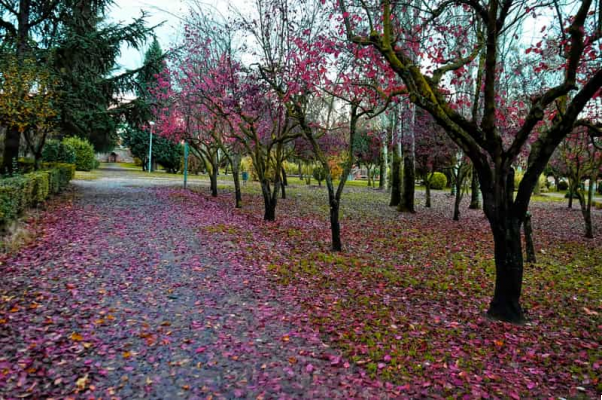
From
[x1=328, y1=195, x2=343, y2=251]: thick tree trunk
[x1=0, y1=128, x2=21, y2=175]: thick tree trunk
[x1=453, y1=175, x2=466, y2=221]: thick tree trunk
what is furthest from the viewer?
[x1=453, y1=175, x2=466, y2=221]: thick tree trunk

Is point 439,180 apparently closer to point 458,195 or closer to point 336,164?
point 336,164

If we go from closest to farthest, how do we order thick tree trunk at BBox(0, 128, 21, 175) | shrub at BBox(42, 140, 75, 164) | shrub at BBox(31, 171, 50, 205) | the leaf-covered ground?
the leaf-covered ground
shrub at BBox(31, 171, 50, 205)
thick tree trunk at BBox(0, 128, 21, 175)
shrub at BBox(42, 140, 75, 164)

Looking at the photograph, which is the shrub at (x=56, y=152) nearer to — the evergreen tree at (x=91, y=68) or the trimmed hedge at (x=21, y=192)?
the evergreen tree at (x=91, y=68)

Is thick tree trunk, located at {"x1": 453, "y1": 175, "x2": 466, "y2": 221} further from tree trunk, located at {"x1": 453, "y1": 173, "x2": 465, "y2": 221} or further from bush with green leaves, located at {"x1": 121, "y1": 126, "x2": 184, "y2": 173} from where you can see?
bush with green leaves, located at {"x1": 121, "y1": 126, "x2": 184, "y2": 173}

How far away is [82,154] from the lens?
30.2m

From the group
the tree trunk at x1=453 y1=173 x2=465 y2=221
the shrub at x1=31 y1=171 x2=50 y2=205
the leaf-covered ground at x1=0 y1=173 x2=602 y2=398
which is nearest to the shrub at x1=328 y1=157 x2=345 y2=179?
the tree trunk at x1=453 y1=173 x2=465 y2=221

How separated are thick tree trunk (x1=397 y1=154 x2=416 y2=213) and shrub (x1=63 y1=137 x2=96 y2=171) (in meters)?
25.3

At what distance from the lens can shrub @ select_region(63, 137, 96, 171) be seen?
2956 cm

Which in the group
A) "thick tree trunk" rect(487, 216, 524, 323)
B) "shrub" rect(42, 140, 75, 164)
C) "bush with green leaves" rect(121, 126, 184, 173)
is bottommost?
"thick tree trunk" rect(487, 216, 524, 323)

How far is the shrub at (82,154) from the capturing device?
29.6 m

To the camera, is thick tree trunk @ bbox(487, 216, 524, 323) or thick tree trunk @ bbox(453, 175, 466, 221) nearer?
thick tree trunk @ bbox(487, 216, 524, 323)

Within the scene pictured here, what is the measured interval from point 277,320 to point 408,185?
11160 millimetres

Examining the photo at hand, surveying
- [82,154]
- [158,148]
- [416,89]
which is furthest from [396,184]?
[158,148]

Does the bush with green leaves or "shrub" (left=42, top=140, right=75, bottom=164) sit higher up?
the bush with green leaves
